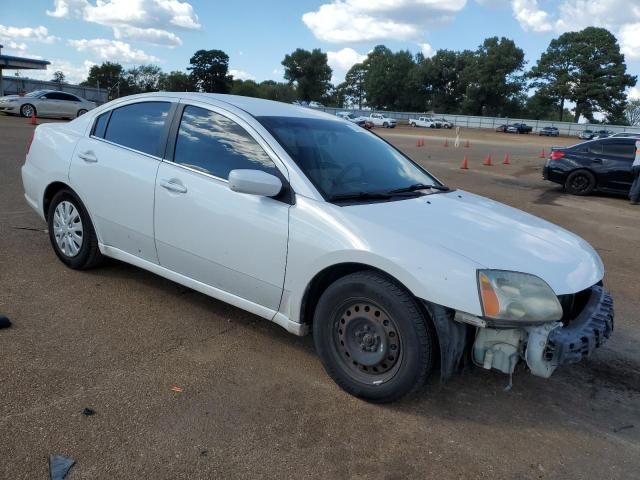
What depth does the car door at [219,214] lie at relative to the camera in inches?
135

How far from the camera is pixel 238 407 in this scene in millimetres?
3078

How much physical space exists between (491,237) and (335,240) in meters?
0.93

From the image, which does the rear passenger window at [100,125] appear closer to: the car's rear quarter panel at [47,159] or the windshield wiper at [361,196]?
the car's rear quarter panel at [47,159]

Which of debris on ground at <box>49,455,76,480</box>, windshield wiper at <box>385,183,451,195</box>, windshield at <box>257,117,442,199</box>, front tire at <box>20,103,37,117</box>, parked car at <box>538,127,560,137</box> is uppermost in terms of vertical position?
parked car at <box>538,127,560,137</box>

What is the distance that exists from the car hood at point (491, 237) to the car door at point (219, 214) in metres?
0.60

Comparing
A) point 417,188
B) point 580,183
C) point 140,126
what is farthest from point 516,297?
point 580,183

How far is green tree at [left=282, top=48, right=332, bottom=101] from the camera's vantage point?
4424 inches

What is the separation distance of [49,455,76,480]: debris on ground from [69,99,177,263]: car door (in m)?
1.80

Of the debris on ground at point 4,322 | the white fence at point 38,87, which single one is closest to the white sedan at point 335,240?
the debris on ground at point 4,322

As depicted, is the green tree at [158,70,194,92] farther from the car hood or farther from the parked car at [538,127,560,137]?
the car hood

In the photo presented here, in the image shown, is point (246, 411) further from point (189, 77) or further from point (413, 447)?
point (189, 77)

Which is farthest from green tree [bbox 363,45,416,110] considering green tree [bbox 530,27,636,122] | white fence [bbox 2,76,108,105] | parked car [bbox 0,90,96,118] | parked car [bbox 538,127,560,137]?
parked car [bbox 0,90,96,118]

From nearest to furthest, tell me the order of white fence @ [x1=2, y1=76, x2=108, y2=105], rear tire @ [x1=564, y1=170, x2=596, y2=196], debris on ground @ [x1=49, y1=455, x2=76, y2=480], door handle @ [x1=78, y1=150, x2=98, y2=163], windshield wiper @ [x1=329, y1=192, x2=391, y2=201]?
debris on ground @ [x1=49, y1=455, x2=76, y2=480]
windshield wiper @ [x1=329, y1=192, x2=391, y2=201]
door handle @ [x1=78, y1=150, x2=98, y2=163]
rear tire @ [x1=564, y1=170, x2=596, y2=196]
white fence @ [x1=2, y1=76, x2=108, y2=105]

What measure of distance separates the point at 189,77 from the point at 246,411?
4332 inches
